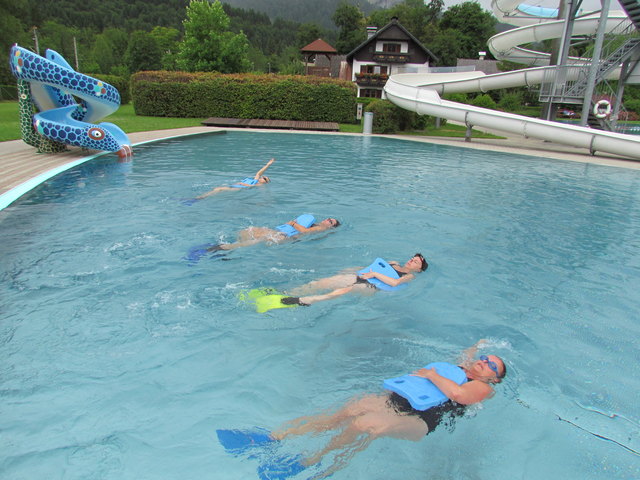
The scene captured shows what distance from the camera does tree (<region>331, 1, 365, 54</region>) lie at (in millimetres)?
71062

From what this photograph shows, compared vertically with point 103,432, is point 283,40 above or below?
above

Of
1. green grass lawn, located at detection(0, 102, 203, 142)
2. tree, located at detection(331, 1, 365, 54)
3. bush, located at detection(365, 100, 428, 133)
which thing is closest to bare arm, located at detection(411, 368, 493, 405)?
green grass lawn, located at detection(0, 102, 203, 142)

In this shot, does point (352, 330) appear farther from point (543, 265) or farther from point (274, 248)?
point (543, 265)

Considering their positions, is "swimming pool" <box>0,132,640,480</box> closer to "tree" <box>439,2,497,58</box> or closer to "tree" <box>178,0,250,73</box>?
"tree" <box>178,0,250,73</box>

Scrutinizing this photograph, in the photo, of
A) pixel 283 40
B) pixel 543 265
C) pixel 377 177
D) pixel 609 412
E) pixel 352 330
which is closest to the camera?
pixel 609 412

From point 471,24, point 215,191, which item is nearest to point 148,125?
point 215,191

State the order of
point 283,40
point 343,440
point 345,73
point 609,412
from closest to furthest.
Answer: point 343,440, point 609,412, point 345,73, point 283,40

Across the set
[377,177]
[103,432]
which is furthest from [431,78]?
[103,432]

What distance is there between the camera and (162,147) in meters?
15.9

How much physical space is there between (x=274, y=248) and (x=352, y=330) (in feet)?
7.89

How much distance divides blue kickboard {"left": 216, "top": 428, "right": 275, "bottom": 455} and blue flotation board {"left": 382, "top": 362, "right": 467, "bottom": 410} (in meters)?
0.98

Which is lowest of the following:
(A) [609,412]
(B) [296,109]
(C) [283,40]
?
(A) [609,412]

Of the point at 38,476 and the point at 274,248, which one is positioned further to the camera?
the point at 274,248

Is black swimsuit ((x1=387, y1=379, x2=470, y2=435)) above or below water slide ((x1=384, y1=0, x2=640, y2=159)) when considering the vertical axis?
below
